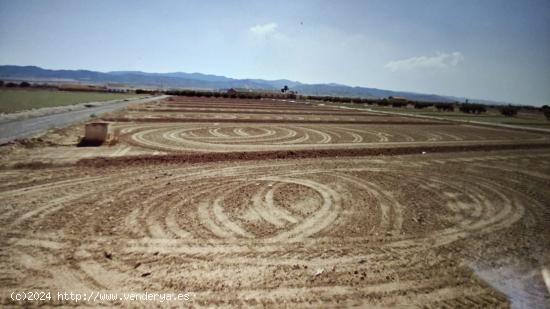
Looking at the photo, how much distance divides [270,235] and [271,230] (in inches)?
10.3

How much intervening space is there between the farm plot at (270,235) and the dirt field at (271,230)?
0.11 feet

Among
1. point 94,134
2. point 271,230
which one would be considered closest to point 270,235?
point 271,230

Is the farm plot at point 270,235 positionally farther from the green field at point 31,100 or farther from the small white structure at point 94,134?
the green field at point 31,100

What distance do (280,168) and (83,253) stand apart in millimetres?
8233

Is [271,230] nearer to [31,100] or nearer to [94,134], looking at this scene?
[94,134]

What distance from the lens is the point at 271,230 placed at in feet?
23.0

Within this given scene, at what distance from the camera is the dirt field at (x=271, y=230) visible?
4980 mm

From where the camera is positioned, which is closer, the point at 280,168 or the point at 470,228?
the point at 470,228

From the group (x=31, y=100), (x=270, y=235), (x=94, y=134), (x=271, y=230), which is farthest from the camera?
(x=31, y=100)

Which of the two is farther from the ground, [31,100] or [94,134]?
[31,100]

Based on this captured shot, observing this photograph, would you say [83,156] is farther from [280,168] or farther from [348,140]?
[348,140]

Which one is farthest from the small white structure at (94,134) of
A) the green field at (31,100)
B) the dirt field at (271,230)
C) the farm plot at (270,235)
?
the green field at (31,100)

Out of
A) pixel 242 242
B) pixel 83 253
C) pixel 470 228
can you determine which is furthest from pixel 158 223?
pixel 470 228

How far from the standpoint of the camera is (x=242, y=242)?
6.36m
